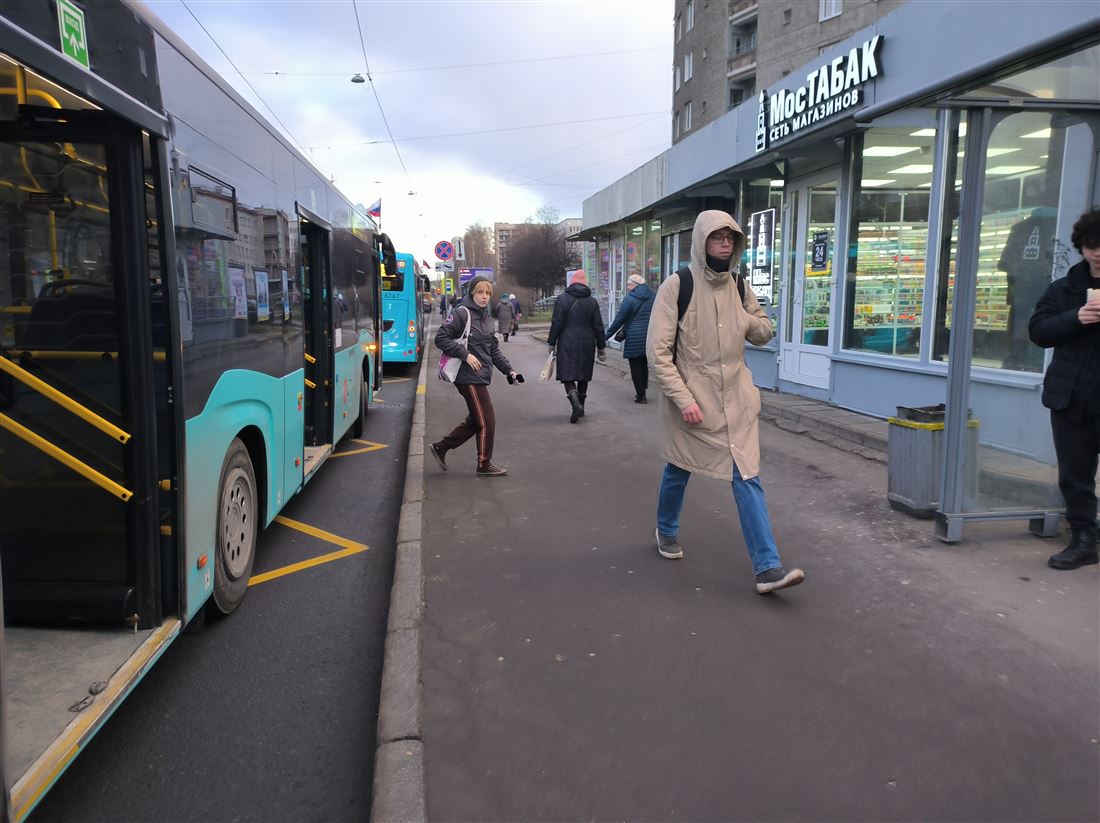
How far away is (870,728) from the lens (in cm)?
292

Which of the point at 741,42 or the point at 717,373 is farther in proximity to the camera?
the point at 741,42

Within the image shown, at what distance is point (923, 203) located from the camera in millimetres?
8445

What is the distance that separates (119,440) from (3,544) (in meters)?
0.97

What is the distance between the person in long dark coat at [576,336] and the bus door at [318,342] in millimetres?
3386

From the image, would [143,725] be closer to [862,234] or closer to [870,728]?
[870,728]

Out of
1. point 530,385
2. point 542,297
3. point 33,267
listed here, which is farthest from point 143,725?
point 542,297

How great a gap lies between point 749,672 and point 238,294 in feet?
10.3

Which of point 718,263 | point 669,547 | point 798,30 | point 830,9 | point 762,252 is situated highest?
point 830,9

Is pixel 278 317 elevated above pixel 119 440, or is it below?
above

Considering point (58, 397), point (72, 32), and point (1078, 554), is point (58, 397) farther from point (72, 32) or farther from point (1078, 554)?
point (1078, 554)

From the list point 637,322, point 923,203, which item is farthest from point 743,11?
point 923,203

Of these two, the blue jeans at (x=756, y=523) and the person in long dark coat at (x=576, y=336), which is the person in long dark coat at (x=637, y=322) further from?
the blue jeans at (x=756, y=523)

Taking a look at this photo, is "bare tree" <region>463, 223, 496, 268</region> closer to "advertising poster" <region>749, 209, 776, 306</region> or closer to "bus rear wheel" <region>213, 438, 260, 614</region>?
"advertising poster" <region>749, 209, 776, 306</region>

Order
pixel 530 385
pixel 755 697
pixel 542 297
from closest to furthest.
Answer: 1. pixel 755 697
2. pixel 530 385
3. pixel 542 297
